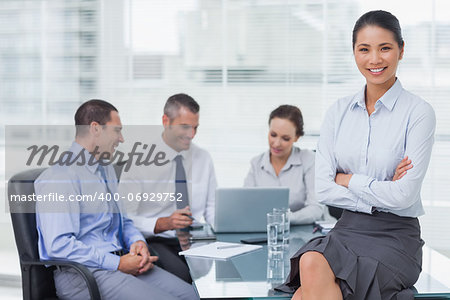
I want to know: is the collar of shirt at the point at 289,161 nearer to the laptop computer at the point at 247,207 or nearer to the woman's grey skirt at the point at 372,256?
the laptop computer at the point at 247,207

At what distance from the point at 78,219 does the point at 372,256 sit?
1.25 meters

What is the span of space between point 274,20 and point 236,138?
1033 mm

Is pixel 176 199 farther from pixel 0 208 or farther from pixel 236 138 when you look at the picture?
pixel 0 208

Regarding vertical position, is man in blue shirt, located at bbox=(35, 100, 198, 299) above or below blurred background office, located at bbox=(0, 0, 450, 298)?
below

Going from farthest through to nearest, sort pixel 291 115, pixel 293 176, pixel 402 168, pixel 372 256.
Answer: pixel 291 115, pixel 293 176, pixel 402 168, pixel 372 256

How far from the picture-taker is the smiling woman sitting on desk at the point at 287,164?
10.7 feet

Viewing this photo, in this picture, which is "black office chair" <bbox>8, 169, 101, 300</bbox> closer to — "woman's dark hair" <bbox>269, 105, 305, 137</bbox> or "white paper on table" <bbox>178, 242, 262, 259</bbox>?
"white paper on table" <bbox>178, 242, 262, 259</bbox>

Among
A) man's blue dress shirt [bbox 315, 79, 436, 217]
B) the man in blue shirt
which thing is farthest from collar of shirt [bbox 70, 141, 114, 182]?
man's blue dress shirt [bbox 315, 79, 436, 217]

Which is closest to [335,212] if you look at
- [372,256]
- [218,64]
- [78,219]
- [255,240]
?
[255,240]

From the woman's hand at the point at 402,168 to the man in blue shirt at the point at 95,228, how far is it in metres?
1.06

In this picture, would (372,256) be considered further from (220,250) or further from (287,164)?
(287,164)

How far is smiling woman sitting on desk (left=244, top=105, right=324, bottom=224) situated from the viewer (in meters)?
3.27

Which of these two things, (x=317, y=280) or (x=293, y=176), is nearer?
(x=317, y=280)

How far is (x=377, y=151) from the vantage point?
2104mm
